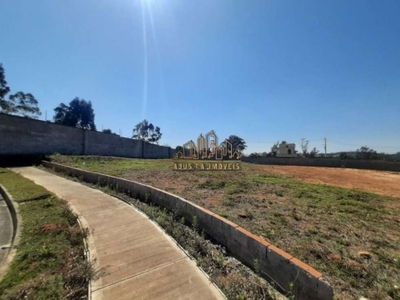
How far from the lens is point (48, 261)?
2.45 m

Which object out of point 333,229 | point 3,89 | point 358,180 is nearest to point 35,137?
point 3,89

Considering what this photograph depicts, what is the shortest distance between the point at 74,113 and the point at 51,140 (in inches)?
716

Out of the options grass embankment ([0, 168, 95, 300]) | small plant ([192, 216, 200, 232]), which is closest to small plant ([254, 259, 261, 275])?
small plant ([192, 216, 200, 232])

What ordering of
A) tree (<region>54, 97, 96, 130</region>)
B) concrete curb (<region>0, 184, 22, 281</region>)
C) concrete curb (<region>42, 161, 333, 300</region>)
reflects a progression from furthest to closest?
tree (<region>54, 97, 96, 130</region>), concrete curb (<region>0, 184, 22, 281</region>), concrete curb (<region>42, 161, 333, 300</region>)

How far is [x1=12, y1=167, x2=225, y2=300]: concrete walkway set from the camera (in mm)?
1949

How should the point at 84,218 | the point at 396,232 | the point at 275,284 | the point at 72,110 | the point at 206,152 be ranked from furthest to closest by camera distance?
1. the point at 72,110
2. the point at 206,152
3. the point at 84,218
4. the point at 396,232
5. the point at 275,284

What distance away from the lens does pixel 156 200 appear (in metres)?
4.84

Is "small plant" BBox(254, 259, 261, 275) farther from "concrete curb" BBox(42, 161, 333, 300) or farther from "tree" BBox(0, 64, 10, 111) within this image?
"tree" BBox(0, 64, 10, 111)

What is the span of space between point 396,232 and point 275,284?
9.57 ft

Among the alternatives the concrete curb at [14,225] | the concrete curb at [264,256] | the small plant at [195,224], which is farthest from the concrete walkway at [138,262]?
the concrete curb at [14,225]

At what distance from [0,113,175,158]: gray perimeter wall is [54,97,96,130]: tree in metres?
12.7

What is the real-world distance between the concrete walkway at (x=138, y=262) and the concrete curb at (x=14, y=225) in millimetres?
915

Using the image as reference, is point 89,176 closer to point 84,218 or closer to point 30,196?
point 30,196

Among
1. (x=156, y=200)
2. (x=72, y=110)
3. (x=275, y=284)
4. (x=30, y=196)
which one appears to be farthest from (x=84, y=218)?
(x=72, y=110)
